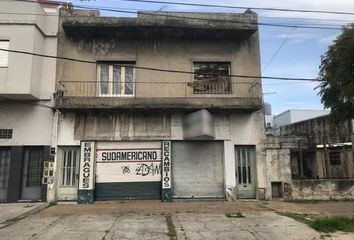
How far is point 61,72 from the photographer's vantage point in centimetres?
1580

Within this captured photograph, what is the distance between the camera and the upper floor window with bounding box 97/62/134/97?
52.7 feet

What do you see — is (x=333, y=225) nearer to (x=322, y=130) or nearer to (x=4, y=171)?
(x=4, y=171)

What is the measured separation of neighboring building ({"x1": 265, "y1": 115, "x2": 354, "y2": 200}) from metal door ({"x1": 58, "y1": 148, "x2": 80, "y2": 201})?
805cm

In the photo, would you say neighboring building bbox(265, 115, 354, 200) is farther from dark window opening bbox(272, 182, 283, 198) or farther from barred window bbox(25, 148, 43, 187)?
barred window bbox(25, 148, 43, 187)

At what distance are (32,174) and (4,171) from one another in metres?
1.10

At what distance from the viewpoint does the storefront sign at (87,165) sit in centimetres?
1513

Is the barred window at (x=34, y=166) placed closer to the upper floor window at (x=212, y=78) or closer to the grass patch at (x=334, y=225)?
the upper floor window at (x=212, y=78)

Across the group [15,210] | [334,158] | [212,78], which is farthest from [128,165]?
[334,158]

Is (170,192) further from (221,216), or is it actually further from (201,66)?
(201,66)

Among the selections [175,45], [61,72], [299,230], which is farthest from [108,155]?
[299,230]

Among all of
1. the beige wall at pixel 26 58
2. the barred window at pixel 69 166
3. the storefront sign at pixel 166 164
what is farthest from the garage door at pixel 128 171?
the beige wall at pixel 26 58


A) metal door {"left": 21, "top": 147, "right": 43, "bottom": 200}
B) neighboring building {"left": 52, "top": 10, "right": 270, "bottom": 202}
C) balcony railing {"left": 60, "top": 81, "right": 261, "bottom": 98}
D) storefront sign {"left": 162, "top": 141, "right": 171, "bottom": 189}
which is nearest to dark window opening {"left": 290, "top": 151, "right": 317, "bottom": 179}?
neighboring building {"left": 52, "top": 10, "right": 270, "bottom": 202}

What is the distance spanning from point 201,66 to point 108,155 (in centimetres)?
555

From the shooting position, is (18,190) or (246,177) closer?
(18,190)
